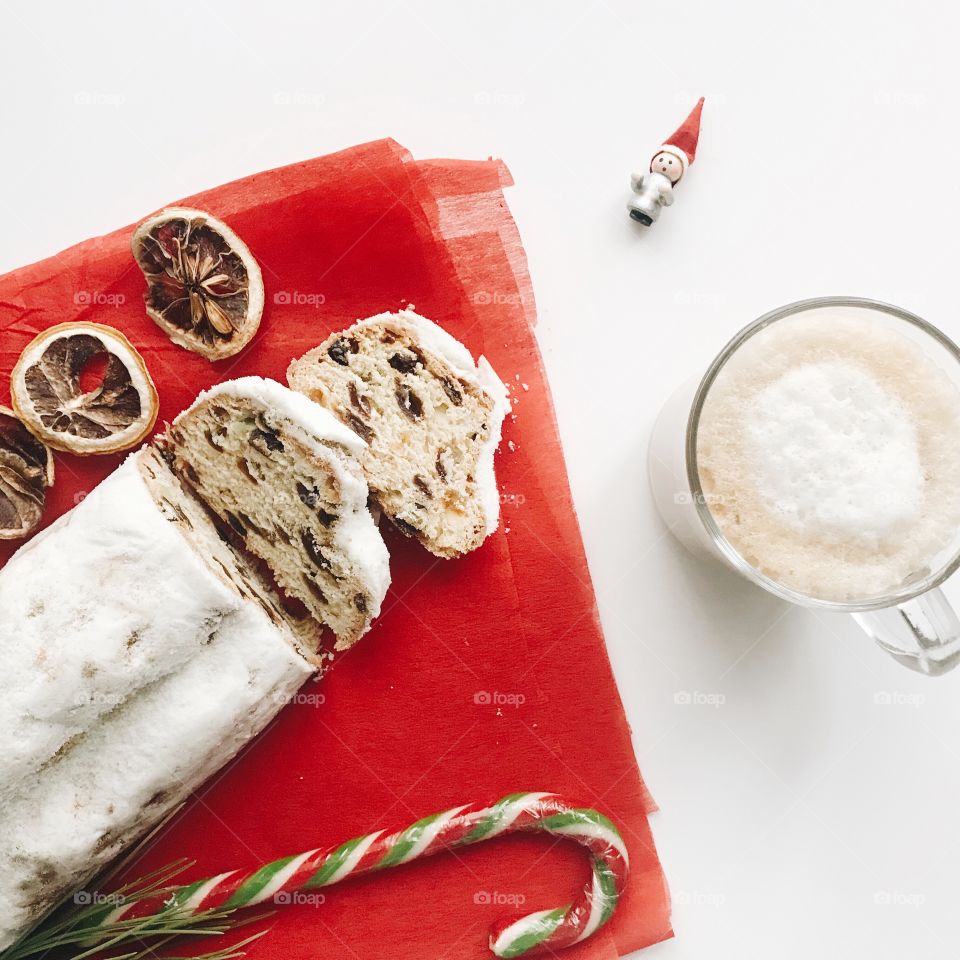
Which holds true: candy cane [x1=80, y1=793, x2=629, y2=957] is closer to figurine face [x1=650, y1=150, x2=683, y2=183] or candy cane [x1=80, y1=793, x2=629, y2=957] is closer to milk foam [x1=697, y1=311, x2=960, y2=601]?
milk foam [x1=697, y1=311, x2=960, y2=601]

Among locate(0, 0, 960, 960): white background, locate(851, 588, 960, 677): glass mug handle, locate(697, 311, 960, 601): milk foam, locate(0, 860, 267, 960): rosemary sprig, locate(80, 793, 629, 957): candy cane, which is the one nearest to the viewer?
locate(697, 311, 960, 601): milk foam

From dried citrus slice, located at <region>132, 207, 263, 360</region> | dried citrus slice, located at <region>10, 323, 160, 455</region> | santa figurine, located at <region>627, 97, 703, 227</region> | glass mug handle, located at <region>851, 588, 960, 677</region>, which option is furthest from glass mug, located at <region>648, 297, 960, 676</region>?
Answer: dried citrus slice, located at <region>10, 323, 160, 455</region>

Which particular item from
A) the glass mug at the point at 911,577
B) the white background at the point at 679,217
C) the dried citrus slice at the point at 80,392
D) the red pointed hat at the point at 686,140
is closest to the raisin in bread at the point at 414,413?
the white background at the point at 679,217

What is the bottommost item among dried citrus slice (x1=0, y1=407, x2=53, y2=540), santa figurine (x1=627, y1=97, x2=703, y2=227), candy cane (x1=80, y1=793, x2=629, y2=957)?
candy cane (x1=80, y1=793, x2=629, y2=957)

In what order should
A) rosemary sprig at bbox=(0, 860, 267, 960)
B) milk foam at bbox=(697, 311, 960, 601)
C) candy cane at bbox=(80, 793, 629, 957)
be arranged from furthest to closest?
candy cane at bbox=(80, 793, 629, 957), rosemary sprig at bbox=(0, 860, 267, 960), milk foam at bbox=(697, 311, 960, 601)

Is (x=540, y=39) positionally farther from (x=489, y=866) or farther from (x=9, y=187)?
(x=489, y=866)

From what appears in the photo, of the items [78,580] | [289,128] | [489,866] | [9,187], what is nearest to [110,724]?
[78,580]
